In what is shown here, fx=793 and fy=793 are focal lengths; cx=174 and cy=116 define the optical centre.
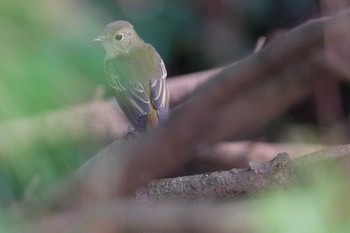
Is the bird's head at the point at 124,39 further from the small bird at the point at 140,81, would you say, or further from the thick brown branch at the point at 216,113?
the thick brown branch at the point at 216,113

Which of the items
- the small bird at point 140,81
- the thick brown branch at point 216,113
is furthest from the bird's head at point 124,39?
the thick brown branch at point 216,113

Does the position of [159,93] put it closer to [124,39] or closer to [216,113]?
[124,39]

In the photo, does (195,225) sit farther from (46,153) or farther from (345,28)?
(345,28)

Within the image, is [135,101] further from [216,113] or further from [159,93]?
[216,113]

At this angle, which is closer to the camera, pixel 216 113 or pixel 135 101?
pixel 216 113

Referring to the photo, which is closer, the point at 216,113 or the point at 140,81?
the point at 216,113

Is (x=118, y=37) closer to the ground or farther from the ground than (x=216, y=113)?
farther from the ground

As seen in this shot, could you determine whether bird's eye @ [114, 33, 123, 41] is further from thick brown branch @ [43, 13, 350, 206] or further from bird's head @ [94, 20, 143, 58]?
thick brown branch @ [43, 13, 350, 206]

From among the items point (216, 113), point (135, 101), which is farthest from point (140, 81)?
point (216, 113)
